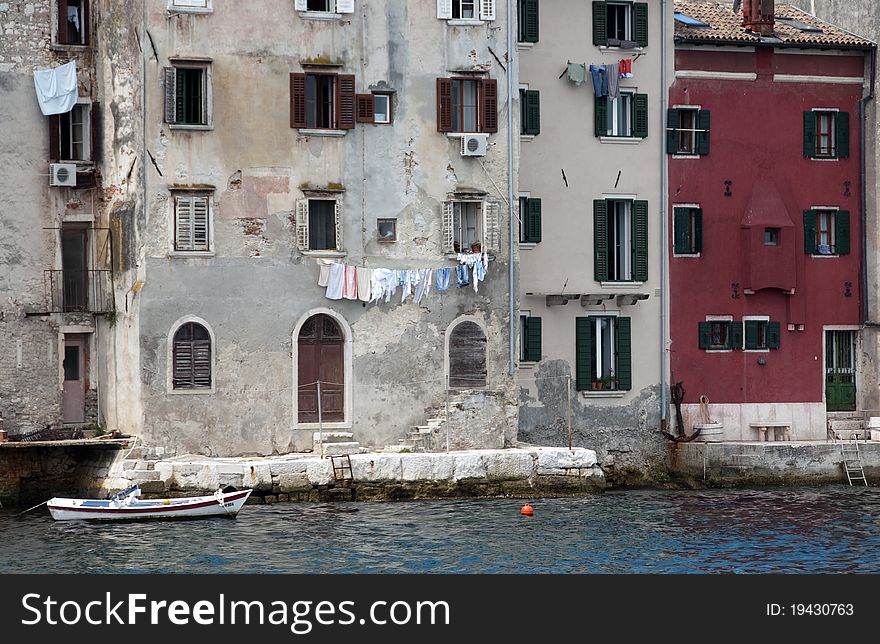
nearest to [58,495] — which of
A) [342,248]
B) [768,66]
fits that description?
[342,248]

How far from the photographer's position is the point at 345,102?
4728cm

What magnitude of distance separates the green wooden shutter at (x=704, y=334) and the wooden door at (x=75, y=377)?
1656cm

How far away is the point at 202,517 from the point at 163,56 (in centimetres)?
1095

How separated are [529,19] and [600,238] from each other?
239 inches

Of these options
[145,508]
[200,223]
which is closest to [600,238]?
[200,223]

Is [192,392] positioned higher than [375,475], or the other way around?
[192,392]

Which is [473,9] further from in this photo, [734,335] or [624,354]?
[734,335]

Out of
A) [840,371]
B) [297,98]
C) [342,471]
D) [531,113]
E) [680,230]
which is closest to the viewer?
[342,471]

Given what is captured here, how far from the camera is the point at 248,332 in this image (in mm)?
46844

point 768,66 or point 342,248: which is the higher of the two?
point 768,66

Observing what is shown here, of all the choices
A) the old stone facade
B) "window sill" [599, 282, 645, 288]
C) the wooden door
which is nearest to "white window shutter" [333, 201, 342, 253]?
the old stone facade

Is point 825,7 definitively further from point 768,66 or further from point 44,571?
point 44,571

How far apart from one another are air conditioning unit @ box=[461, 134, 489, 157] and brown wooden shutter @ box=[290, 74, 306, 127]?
4047 mm

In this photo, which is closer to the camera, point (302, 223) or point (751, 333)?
point (302, 223)
